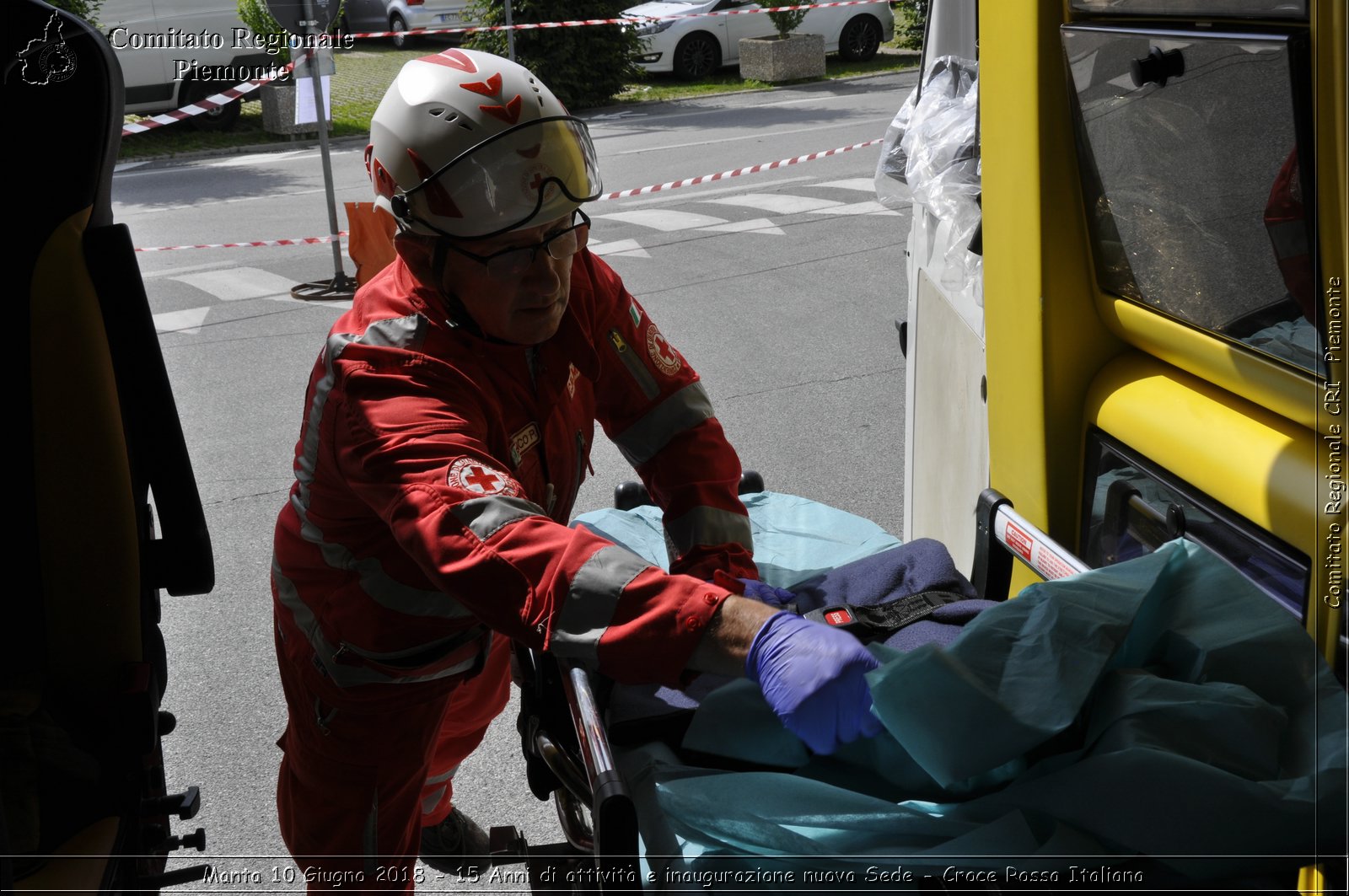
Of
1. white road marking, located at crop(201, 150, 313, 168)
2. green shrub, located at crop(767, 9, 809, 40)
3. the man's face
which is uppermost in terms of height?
green shrub, located at crop(767, 9, 809, 40)

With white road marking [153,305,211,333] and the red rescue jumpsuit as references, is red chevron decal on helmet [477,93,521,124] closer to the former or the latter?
the red rescue jumpsuit

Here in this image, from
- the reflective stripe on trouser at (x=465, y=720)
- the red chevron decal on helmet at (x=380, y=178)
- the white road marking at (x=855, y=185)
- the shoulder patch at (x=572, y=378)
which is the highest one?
the white road marking at (x=855, y=185)

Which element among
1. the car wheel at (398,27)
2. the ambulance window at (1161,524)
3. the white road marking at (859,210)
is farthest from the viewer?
the car wheel at (398,27)

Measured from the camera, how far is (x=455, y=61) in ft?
6.91

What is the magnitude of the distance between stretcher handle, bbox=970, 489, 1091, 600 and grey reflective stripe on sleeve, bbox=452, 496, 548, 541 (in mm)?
835

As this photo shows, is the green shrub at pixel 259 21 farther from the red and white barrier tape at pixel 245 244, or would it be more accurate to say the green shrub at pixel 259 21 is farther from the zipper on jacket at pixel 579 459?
the zipper on jacket at pixel 579 459

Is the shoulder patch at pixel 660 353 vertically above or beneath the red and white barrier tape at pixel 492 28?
beneath

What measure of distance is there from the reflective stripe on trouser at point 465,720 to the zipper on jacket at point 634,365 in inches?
25.5

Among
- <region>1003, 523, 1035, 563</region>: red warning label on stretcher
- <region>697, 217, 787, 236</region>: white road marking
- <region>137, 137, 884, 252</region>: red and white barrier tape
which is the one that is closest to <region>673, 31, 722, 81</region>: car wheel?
<region>137, 137, 884, 252</region>: red and white barrier tape

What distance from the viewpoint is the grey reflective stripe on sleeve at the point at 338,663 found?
2.18 metres

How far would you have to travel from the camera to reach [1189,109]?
5.61ft

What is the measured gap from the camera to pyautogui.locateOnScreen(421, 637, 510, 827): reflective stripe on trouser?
265 centimetres

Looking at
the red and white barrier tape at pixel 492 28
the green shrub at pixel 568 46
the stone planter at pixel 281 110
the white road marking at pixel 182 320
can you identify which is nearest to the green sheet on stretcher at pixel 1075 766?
the white road marking at pixel 182 320

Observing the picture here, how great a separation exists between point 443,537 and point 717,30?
18792 millimetres
